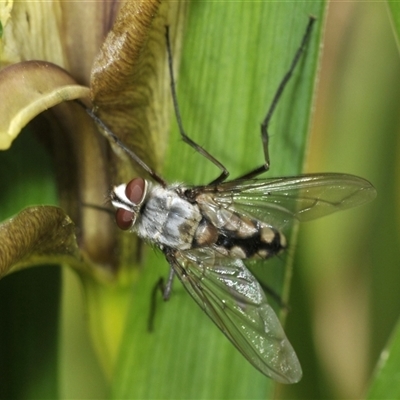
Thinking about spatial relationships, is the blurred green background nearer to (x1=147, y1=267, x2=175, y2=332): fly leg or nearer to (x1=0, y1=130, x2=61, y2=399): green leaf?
(x1=147, y1=267, x2=175, y2=332): fly leg

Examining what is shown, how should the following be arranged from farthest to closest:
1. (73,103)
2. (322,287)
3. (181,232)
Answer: (322,287) < (181,232) < (73,103)

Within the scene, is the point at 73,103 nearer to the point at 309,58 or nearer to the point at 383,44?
the point at 309,58

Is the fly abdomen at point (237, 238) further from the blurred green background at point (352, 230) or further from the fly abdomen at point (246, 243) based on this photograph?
the blurred green background at point (352, 230)

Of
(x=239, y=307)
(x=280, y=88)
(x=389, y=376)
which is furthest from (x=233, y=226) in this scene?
(x=389, y=376)

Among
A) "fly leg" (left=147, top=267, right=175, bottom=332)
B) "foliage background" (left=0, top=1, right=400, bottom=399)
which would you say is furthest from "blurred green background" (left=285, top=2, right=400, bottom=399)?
"fly leg" (left=147, top=267, right=175, bottom=332)

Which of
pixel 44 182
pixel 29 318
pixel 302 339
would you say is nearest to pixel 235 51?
pixel 44 182

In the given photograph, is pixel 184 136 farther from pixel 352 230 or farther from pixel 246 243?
pixel 352 230
